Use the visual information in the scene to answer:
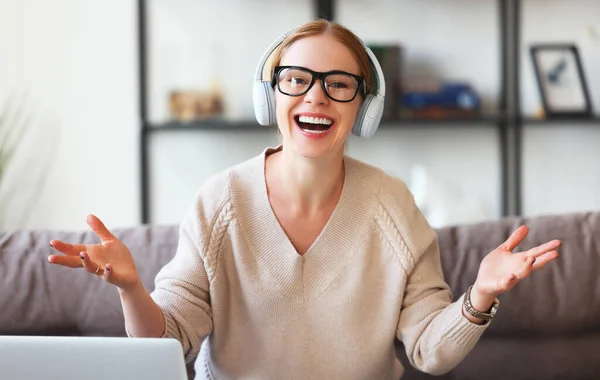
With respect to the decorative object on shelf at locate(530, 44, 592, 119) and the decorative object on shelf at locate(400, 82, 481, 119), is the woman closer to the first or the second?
the decorative object on shelf at locate(400, 82, 481, 119)

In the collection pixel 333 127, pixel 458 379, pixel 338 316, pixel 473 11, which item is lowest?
pixel 458 379

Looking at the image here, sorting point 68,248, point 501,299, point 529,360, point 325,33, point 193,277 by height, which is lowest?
point 529,360

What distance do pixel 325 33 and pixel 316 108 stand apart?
0.52 ft

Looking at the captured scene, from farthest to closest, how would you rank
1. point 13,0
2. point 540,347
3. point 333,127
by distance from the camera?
point 13,0, point 540,347, point 333,127

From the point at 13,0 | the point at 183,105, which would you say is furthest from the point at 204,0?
the point at 13,0

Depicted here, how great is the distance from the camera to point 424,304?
1.67m

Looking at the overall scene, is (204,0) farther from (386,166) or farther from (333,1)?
(386,166)

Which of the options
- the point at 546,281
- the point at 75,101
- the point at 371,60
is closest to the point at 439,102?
the point at 75,101

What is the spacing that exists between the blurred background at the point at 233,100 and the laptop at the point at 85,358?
8.76ft

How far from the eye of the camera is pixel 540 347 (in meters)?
1.88

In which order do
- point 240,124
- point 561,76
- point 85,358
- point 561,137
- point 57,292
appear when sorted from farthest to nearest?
point 561,137 → point 561,76 → point 240,124 → point 57,292 → point 85,358

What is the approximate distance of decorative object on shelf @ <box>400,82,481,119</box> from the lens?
3725 mm

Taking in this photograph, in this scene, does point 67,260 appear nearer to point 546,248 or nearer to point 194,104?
point 546,248

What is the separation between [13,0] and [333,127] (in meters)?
2.58
